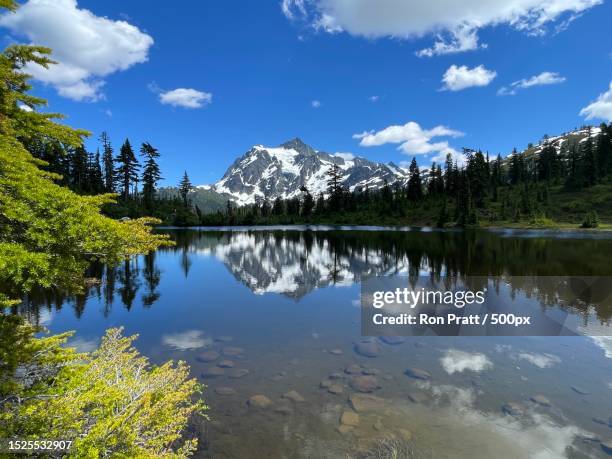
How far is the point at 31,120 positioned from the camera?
10.2 metres

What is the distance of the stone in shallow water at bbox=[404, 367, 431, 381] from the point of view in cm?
1351

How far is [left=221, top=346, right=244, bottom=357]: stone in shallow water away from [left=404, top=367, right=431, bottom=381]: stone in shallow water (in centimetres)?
775

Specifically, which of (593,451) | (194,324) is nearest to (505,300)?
(593,451)

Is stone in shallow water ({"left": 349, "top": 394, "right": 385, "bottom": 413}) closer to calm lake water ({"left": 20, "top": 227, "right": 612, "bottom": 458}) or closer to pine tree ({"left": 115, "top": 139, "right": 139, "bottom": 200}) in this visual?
calm lake water ({"left": 20, "top": 227, "right": 612, "bottom": 458})

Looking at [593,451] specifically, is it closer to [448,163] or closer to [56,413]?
[56,413]

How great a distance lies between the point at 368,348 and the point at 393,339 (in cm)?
197

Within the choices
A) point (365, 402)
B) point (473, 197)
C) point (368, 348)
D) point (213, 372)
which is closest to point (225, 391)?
point (213, 372)

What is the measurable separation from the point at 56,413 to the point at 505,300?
25.9 meters

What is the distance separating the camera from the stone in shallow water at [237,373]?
45.8ft

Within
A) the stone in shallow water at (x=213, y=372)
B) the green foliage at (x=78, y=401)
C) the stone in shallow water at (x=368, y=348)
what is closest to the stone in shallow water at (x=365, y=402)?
the stone in shallow water at (x=368, y=348)

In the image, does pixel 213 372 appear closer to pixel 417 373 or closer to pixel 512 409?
pixel 417 373

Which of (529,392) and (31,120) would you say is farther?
(529,392)

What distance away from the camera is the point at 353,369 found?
47.1 feet

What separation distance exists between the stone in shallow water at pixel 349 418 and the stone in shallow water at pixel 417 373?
372 cm
